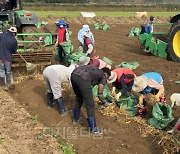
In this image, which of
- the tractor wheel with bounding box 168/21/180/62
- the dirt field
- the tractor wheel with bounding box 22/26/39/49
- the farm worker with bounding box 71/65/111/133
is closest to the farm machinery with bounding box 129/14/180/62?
the tractor wheel with bounding box 168/21/180/62

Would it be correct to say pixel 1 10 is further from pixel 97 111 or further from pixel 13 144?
pixel 13 144

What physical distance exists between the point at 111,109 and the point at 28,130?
1643 millimetres

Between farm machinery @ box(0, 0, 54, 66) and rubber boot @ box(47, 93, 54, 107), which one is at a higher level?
farm machinery @ box(0, 0, 54, 66)

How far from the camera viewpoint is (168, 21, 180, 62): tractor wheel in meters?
10.7

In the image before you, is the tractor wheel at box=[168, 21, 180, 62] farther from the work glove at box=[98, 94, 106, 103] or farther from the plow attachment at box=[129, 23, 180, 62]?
the work glove at box=[98, 94, 106, 103]

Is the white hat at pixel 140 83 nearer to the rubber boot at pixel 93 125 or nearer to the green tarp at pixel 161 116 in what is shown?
the green tarp at pixel 161 116

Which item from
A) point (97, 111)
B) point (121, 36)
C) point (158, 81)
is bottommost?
point (121, 36)

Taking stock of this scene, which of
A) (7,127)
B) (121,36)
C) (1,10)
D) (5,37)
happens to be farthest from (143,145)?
(121,36)

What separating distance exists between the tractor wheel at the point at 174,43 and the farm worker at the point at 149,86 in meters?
4.34

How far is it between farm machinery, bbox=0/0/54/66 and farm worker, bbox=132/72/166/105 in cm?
367

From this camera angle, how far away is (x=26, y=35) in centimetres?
1009

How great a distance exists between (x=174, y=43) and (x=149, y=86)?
484 cm

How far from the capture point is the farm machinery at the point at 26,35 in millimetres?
9461

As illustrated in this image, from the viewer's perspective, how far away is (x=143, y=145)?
226 inches
